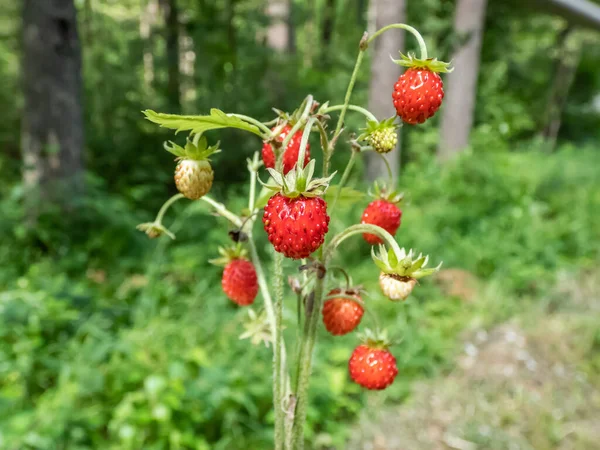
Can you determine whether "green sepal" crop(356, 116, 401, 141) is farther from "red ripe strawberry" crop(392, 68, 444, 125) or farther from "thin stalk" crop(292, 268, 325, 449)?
"thin stalk" crop(292, 268, 325, 449)

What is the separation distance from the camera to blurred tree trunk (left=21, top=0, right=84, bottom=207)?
3.70m

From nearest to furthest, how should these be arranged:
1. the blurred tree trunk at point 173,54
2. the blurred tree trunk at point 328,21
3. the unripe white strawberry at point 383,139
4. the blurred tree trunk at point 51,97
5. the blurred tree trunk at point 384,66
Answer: the unripe white strawberry at point 383,139, the blurred tree trunk at point 51,97, the blurred tree trunk at point 384,66, the blurred tree trunk at point 173,54, the blurred tree trunk at point 328,21

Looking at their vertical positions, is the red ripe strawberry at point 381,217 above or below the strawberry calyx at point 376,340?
above

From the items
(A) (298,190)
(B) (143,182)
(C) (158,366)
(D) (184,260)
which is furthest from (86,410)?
(B) (143,182)

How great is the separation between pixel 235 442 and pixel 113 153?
4.10m

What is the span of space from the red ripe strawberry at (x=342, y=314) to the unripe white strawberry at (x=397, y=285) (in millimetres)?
135

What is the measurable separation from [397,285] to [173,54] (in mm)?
6009

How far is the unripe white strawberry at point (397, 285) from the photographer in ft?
2.21

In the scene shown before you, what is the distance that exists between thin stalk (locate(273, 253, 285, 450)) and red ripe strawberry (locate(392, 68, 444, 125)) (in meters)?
0.25

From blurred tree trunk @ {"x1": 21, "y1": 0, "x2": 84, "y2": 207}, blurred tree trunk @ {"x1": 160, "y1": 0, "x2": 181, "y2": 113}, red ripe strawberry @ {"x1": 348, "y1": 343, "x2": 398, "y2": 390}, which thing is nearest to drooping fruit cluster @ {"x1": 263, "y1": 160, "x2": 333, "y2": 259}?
red ripe strawberry @ {"x1": 348, "y1": 343, "x2": 398, "y2": 390}

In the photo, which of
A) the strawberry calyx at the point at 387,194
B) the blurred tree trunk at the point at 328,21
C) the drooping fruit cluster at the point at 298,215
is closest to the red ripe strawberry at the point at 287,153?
the drooping fruit cluster at the point at 298,215

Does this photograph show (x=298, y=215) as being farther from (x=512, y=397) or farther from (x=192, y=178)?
(x=512, y=397)

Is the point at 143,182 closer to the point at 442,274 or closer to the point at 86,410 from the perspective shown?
the point at 442,274

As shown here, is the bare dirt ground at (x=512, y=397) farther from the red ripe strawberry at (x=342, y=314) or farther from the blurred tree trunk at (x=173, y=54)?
the blurred tree trunk at (x=173, y=54)
